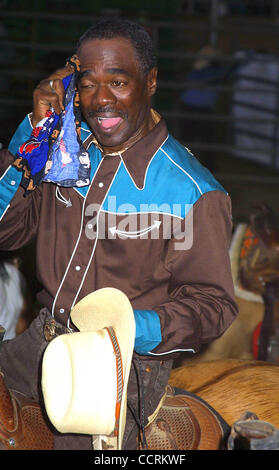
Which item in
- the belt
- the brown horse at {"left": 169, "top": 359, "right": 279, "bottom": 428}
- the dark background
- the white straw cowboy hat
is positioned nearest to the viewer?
the white straw cowboy hat

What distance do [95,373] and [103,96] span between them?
0.82 m

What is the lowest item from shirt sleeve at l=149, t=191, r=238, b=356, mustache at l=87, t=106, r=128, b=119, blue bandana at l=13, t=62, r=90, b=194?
shirt sleeve at l=149, t=191, r=238, b=356

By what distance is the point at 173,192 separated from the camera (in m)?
2.15

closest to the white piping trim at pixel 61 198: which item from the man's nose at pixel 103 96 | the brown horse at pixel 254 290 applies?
the man's nose at pixel 103 96

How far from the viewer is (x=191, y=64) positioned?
37.3 feet

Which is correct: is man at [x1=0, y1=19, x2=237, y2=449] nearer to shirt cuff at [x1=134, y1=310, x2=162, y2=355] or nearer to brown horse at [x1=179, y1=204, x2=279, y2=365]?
shirt cuff at [x1=134, y1=310, x2=162, y2=355]

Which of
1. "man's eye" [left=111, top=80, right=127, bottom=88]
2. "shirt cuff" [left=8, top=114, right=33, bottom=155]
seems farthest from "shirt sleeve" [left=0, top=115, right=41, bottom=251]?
"man's eye" [left=111, top=80, right=127, bottom=88]

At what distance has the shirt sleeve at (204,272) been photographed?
2.02 meters

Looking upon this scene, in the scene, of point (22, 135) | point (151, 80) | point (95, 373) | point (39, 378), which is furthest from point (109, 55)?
point (39, 378)

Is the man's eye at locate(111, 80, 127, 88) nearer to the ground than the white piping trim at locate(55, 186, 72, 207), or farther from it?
farther from it

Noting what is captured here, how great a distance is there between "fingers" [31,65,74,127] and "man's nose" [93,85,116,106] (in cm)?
19

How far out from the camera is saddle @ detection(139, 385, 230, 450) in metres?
2.21

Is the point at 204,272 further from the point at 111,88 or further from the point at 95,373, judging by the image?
the point at 111,88

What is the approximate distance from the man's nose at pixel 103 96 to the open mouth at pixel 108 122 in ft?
0.18
